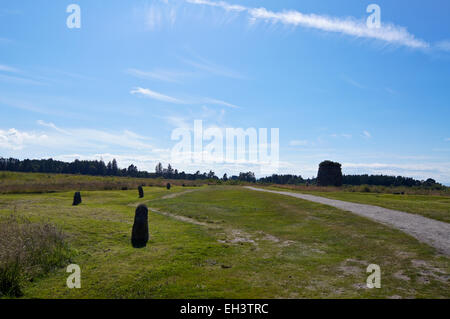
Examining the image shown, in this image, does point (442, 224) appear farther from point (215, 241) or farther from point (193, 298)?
point (193, 298)

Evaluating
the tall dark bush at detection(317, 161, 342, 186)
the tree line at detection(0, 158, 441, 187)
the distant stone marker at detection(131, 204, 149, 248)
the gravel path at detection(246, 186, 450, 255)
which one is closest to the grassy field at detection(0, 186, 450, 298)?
the distant stone marker at detection(131, 204, 149, 248)

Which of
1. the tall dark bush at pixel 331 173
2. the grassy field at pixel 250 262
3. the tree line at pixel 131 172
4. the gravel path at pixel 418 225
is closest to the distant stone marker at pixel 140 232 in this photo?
the grassy field at pixel 250 262

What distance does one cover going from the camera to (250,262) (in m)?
10.5

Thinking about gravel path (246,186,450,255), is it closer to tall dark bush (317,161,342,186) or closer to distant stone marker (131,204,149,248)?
distant stone marker (131,204,149,248)

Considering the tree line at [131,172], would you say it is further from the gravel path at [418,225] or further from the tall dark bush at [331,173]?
the gravel path at [418,225]

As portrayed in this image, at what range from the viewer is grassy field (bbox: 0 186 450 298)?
7.82 m

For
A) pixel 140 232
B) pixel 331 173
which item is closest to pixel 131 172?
pixel 331 173

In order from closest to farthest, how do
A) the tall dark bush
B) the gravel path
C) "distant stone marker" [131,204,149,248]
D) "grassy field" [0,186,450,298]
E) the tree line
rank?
1. "grassy field" [0,186,450,298]
2. the gravel path
3. "distant stone marker" [131,204,149,248]
4. the tall dark bush
5. the tree line

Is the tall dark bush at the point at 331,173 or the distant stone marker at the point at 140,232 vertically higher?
the tall dark bush at the point at 331,173

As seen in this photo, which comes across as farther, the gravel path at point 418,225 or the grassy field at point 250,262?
the gravel path at point 418,225

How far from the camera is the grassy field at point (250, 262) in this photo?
782cm

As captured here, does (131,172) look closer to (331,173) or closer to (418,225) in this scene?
(331,173)
